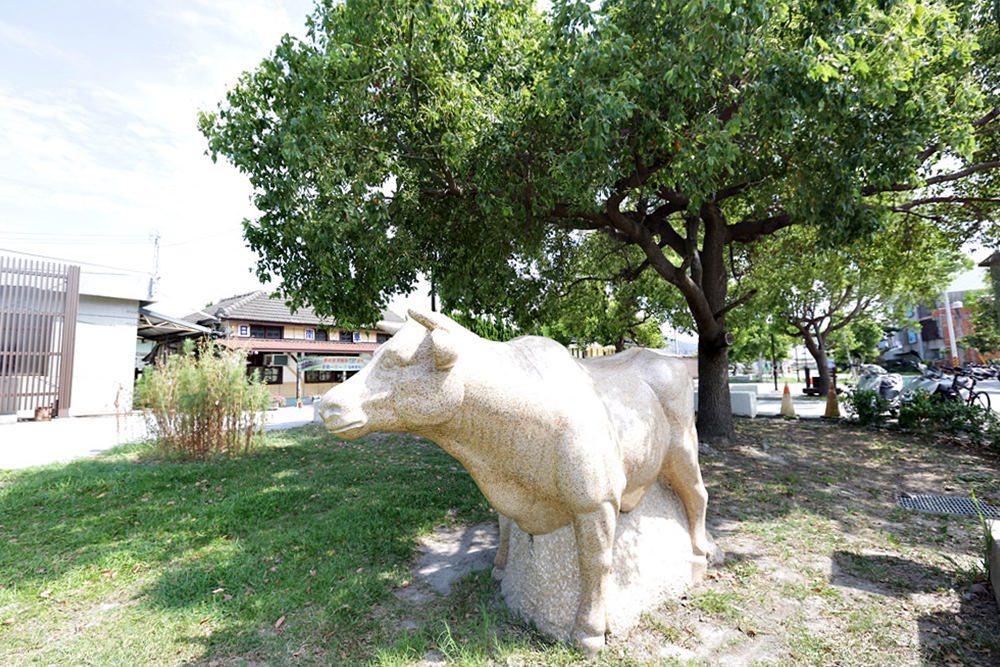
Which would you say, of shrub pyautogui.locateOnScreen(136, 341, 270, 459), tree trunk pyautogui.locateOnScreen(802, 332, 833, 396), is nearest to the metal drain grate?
shrub pyautogui.locateOnScreen(136, 341, 270, 459)

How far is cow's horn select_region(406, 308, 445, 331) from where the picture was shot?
7.41 ft

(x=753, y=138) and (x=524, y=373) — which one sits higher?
(x=753, y=138)

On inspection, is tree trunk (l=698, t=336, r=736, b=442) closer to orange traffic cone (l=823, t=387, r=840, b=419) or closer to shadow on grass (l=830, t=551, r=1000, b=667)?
shadow on grass (l=830, t=551, r=1000, b=667)

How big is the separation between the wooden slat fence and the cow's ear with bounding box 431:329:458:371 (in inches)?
672

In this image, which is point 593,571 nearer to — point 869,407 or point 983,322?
point 869,407

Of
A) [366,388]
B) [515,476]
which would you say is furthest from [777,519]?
[366,388]

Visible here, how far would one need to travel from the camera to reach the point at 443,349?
2.24m

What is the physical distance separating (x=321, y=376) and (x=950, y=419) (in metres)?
24.4

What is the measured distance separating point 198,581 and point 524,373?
306cm

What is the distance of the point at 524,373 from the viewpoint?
2578 mm

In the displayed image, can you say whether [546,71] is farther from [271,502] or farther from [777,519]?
[271,502]

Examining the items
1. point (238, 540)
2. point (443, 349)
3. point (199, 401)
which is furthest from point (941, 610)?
point (199, 401)

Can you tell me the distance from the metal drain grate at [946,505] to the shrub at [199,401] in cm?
902

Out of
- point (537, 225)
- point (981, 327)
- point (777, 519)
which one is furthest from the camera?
point (981, 327)
